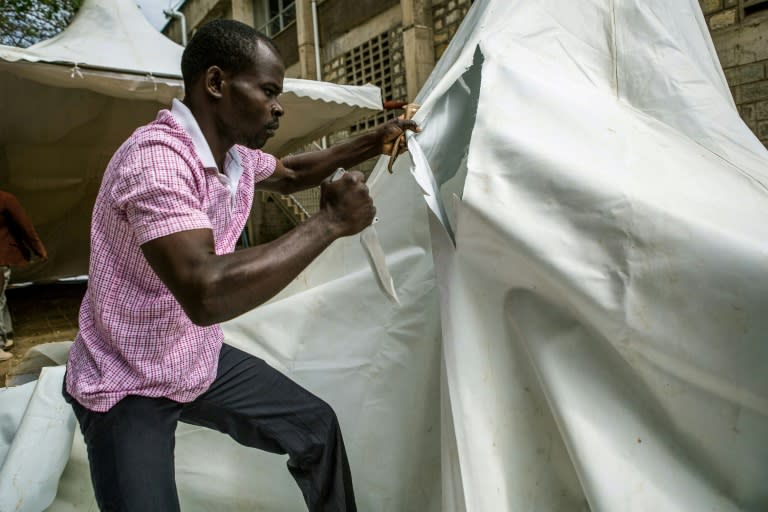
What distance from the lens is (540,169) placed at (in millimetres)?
1117

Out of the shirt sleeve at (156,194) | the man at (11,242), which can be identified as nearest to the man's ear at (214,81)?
the shirt sleeve at (156,194)

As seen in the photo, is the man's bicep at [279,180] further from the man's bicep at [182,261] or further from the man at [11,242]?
the man at [11,242]

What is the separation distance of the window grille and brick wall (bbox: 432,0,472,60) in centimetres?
87

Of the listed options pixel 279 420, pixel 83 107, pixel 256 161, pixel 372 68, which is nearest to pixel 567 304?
pixel 279 420

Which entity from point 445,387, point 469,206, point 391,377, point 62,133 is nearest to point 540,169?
point 469,206

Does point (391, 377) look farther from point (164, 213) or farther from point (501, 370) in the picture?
point (164, 213)

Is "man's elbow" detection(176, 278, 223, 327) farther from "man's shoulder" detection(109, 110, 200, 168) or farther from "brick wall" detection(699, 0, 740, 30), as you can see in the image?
"brick wall" detection(699, 0, 740, 30)

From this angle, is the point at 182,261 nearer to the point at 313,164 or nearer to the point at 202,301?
the point at 202,301

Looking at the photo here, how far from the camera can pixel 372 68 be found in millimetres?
7914

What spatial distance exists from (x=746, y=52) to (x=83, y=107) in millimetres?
5633

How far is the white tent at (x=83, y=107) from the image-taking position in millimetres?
3672

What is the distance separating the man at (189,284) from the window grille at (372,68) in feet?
20.9

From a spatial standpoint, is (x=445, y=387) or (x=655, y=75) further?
(x=655, y=75)

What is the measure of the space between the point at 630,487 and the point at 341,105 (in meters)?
4.28
